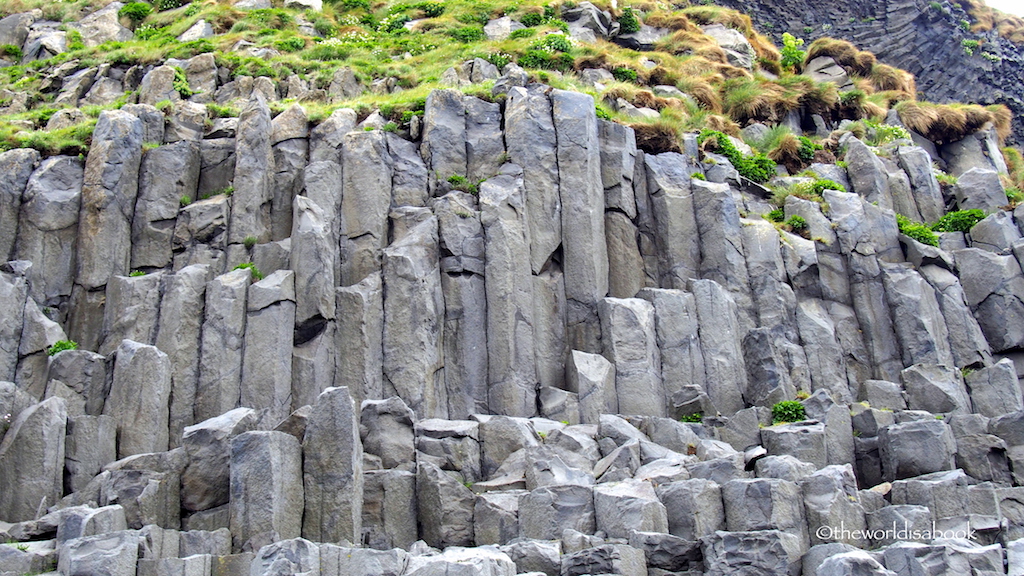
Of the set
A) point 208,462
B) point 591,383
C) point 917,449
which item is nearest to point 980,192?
point 917,449

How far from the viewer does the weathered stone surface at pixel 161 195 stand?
3073 centimetres

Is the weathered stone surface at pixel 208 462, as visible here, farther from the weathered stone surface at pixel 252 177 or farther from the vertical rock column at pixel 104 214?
the weathered stone surface at pixel 252 177

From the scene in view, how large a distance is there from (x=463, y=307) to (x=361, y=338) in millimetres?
3075

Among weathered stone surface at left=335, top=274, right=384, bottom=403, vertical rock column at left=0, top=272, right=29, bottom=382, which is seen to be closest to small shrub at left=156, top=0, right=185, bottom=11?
vertical rock column at left=0, top=272, right=29, bottom=382

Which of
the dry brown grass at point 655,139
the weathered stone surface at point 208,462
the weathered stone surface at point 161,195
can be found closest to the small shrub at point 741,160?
the dry brown grass at point 655,139

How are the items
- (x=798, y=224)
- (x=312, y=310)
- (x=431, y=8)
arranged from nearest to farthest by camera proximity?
1. (x=312, y=310)
2. (x=798, y=224)
3. (x=431, y=8)

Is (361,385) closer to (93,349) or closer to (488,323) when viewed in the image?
(488,323)

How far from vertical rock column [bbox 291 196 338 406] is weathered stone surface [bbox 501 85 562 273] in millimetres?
5849

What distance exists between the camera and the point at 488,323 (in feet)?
96.6

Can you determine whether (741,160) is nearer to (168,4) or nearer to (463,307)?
(463,307)

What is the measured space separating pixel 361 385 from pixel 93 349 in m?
7.36

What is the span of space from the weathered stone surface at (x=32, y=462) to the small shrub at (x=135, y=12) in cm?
3180

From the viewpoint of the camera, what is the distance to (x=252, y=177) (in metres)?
31.7

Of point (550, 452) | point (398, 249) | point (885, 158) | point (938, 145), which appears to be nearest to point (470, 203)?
point (398, 249)
